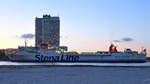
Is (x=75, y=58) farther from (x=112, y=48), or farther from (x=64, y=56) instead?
(x=112, y=48)

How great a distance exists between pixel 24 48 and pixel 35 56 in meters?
9.79

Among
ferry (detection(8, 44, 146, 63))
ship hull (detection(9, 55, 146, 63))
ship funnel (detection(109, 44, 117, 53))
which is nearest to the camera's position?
ship hull (detection(9, 55, 146, 63))

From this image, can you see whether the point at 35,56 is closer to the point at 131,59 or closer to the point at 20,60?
the point at 20,60

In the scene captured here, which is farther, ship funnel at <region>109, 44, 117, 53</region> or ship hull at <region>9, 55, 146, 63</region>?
ship funnel at <region>109, 44, 117, 53</region>
